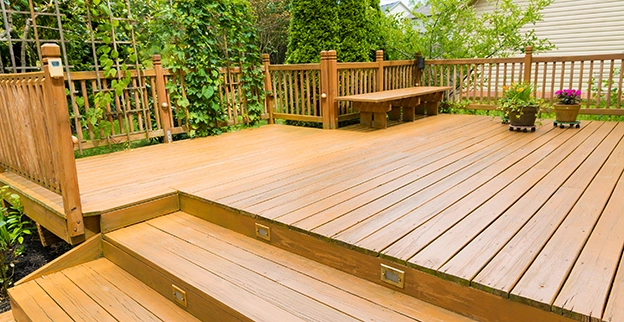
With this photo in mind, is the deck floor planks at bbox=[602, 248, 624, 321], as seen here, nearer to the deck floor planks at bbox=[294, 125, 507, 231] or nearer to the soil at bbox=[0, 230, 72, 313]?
the deck floor planks at bbox=[294, 125, 507, 231]

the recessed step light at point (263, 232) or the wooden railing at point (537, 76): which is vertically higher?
the wooden railing at point (537, 76)

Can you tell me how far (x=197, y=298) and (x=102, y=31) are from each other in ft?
11.3

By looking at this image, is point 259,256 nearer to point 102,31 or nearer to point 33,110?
point 33,110

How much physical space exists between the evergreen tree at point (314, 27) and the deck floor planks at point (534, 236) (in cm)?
390

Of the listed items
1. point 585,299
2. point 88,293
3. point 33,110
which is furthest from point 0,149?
point 585,299

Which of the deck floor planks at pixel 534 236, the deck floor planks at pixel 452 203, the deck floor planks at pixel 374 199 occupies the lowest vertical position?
the deck floor planks at pixel 534 236

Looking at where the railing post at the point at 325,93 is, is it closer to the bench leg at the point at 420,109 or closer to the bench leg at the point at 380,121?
the bench leg at the point at 380,121

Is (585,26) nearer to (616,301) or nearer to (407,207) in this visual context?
(407,207)

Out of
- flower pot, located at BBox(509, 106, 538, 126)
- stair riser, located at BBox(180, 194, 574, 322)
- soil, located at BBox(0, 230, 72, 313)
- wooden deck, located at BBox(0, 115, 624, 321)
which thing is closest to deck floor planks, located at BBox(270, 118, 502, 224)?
wooden deck, located at BBox(0, 115, 624, 321)

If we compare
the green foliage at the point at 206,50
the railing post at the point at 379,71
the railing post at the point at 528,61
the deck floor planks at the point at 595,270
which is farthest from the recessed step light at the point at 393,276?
the railing post at the point at 528,61

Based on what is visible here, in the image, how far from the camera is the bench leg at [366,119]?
18.5 ft

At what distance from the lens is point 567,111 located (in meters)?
5.06

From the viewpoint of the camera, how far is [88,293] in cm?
223

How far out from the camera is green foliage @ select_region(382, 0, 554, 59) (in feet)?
22.8
